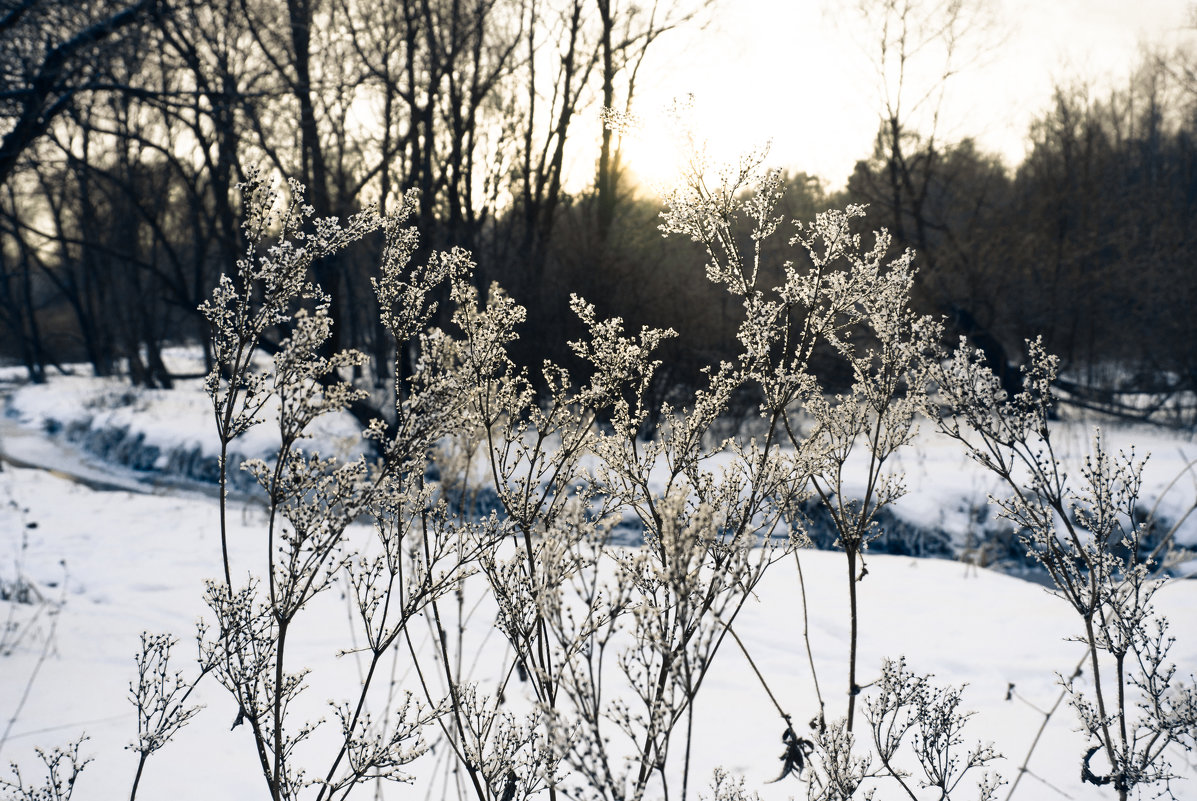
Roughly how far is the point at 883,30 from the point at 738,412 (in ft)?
23.4

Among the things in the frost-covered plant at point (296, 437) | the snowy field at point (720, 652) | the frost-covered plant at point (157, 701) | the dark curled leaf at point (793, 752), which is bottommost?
the snowy field at point (720, 652)

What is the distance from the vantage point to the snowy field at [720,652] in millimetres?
3342

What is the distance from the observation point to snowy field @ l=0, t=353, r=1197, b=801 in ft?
11.0

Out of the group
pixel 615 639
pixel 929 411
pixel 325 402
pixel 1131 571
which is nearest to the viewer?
pixel 325 402

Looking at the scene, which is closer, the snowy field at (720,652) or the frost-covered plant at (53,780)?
the frost-covered plant at (53,780)

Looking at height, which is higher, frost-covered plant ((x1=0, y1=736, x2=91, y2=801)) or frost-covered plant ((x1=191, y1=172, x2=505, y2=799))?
frost-covered plant ((x1=191, y1=172, x2=505, y2=799))

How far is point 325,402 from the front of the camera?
5.09 ft

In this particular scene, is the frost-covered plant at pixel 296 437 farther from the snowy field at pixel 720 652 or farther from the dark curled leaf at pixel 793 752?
the dark curled leaf at pixel 793 752

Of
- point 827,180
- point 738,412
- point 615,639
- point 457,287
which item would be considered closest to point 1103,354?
point 827,180

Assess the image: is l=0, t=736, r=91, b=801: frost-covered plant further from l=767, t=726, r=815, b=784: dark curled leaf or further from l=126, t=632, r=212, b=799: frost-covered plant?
l=767, t=726, r=815, b=784: dark curled leaf

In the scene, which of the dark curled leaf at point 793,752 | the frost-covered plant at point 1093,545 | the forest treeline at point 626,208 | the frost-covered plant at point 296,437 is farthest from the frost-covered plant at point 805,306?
the forest treeline at point 626,208

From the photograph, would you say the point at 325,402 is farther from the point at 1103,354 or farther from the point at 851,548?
the point at 1103,354

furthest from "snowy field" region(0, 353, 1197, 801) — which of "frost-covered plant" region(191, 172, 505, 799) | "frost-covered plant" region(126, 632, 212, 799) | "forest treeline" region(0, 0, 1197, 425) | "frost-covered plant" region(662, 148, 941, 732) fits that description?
"forest treeline" region(0, 0, 1197, 425)

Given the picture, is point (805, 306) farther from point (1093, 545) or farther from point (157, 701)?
point (157, 701)
